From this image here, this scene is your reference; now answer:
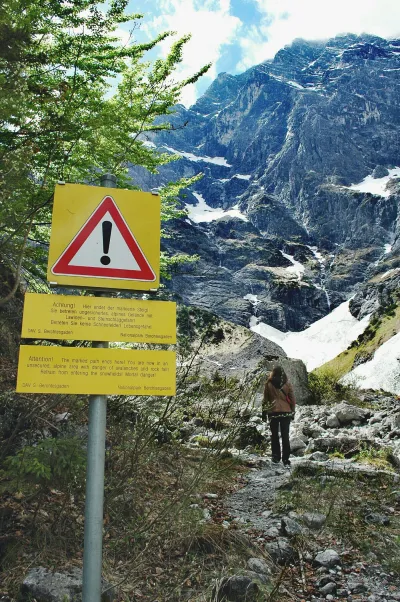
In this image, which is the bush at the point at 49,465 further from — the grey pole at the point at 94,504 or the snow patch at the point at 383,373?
the snow patch at the point at 383,373

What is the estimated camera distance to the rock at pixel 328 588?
131 inches

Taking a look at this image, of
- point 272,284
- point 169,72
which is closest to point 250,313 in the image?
point 272,284

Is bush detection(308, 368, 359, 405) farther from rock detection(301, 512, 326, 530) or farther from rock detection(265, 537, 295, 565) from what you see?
rock detection(265, 537, 295, 565)

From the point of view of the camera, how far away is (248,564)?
3498 mm

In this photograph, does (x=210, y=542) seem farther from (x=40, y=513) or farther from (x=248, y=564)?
(x=40, y=513)

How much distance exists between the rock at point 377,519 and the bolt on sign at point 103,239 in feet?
11.7

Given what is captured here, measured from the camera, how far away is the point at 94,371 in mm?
2307

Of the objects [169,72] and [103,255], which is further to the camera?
[169,72]

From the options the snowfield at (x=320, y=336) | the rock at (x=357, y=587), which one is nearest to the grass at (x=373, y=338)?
the snowfield at (x=320, y=336)

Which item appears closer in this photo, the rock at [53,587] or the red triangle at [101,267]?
the red triangle at [101,267]

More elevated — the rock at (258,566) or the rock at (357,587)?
the rock at (258,566)

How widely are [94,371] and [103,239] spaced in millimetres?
759

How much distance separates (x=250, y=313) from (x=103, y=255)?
540 ft

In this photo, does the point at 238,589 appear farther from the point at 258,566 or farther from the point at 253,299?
the point at 253,299
